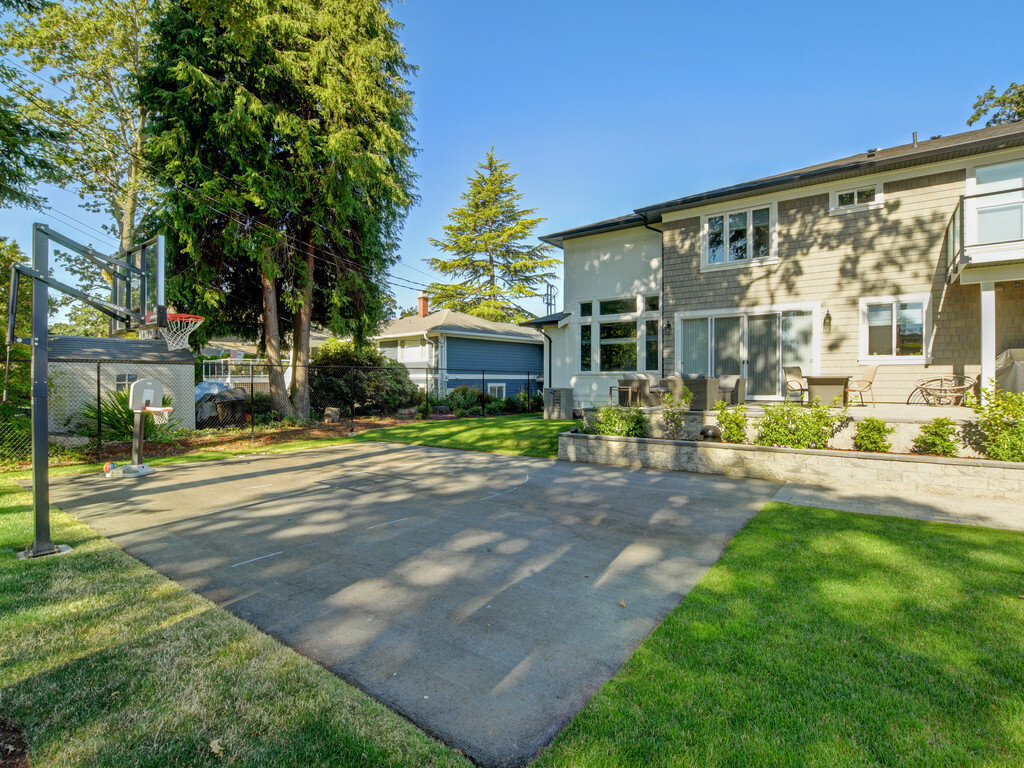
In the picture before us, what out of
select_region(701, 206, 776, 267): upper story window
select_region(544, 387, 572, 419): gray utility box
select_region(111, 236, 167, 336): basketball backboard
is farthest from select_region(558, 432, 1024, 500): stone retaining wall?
select_region(111, 236, 167, 336): basketball backboard

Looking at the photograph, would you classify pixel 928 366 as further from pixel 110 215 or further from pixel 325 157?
pixel 110 215

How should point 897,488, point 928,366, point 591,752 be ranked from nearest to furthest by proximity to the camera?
point 591,752 < point 897,488 < point 928,366

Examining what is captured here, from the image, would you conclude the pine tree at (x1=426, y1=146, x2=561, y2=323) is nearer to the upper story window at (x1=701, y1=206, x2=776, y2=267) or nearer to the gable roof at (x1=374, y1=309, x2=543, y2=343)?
the gable roof at (x1=374, y1=309, x2=543, y2=343)

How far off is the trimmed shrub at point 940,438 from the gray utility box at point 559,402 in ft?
29.9

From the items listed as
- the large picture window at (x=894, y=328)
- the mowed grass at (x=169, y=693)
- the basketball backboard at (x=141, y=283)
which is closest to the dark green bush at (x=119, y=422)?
the basketball backboard at (x=141, y=283)

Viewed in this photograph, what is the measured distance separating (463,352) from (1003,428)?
19.4 metres

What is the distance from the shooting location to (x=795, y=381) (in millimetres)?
10828

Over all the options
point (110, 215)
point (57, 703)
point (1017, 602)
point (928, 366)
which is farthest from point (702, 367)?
point (110, 215)

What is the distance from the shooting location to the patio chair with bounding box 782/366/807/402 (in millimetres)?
10805

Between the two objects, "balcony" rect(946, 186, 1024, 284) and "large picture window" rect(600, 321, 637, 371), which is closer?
"balcony" rect(946, 186, 1024, 284)

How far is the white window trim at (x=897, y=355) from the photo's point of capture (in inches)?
412

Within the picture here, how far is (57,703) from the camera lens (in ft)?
7.80

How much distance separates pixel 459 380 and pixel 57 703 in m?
21.1

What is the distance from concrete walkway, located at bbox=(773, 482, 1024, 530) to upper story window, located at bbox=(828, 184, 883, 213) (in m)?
7.40
